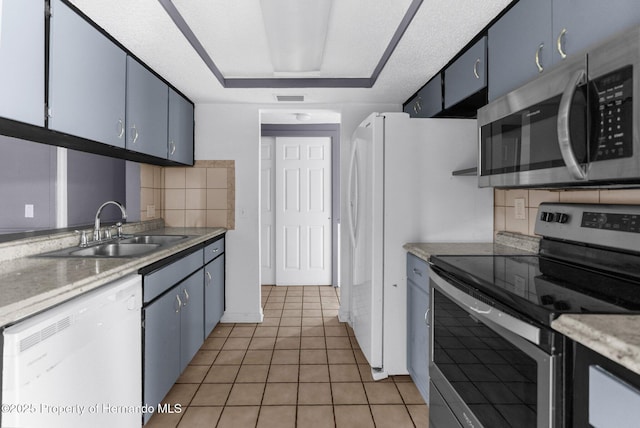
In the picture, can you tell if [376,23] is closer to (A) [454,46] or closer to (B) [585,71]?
(A) [454,46]

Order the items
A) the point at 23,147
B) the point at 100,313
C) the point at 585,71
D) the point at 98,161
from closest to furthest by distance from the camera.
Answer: the point at 585,71
the point at 100,313
the point at 23,147
the point at 98,161

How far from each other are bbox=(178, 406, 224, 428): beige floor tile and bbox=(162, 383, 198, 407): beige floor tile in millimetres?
95

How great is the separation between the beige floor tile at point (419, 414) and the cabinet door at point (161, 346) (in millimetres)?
1332

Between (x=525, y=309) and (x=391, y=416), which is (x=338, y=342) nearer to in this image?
(x=391, y=416)

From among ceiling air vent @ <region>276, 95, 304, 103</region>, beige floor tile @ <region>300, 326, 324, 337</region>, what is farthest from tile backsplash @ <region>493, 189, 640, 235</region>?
ceiling air vent @ <region>276, 95, 304, 103</region>

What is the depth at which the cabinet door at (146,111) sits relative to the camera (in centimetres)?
218

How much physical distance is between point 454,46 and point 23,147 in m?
2.95

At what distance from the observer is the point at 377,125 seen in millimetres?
2186

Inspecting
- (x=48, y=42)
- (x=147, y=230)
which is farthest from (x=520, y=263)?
(x=147, y=230)

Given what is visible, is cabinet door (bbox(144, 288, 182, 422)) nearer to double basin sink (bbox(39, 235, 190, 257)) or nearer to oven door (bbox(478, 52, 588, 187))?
double basin sink (bbox(39, 235, 190, 257))

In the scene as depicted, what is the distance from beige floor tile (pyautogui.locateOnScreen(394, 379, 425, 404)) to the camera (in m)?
2.05

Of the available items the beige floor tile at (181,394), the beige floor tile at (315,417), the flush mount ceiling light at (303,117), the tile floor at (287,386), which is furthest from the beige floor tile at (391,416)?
the flush mount ceiling light at (303,117)

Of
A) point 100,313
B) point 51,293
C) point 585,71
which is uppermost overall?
point 585,71

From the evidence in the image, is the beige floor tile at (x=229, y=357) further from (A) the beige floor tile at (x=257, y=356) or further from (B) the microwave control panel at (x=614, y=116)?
(B) the microwave control panel at (x=614, y=116)
